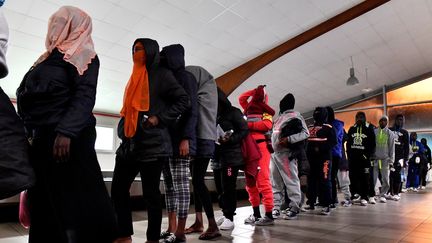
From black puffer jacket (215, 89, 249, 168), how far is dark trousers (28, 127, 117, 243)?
136cm

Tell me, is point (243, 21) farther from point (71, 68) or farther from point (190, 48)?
point (71, 68)

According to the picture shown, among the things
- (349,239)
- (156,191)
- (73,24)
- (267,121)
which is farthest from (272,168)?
(73,24)

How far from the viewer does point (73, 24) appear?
1.53 meters

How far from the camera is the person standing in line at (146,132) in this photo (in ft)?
5.75

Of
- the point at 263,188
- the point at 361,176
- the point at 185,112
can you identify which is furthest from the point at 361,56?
the point at 185,112

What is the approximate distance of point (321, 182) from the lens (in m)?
3.77

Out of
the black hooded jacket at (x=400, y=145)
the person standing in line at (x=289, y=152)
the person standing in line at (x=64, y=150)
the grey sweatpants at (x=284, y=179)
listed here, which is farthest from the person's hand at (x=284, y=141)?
the black hooded jacket at (x=400, y=145)

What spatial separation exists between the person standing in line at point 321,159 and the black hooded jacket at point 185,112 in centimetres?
214

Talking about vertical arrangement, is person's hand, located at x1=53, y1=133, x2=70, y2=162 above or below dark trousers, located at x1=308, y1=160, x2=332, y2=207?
above

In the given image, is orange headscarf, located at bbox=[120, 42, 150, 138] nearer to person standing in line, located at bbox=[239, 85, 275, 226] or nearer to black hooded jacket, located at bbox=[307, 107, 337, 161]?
person standing in line, located at bbox=[239, 85, 275, 226]

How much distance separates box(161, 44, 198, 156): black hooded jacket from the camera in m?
2.08

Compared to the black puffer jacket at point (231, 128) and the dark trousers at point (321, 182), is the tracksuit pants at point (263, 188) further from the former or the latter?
the dark trousers at point (321, 182)

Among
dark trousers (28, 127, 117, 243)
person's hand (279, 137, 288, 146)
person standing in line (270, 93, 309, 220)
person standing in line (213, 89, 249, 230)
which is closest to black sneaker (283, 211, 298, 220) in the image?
person standing in line (270, 93, 309, 220)

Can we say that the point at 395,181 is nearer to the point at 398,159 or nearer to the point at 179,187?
the point at 398,159
